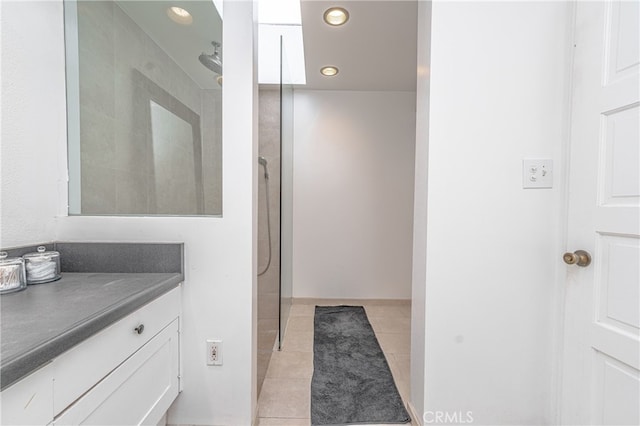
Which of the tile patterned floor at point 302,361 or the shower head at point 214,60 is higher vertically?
the shower head at point 214,60

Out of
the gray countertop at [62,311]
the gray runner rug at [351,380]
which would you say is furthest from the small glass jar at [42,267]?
the gray runner rug at [351,380]

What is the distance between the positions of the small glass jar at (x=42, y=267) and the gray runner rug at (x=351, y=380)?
1.34 meters

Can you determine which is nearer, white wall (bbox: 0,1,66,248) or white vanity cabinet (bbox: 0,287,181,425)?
white vanity cabinet (bbox: 0,287,181,425)

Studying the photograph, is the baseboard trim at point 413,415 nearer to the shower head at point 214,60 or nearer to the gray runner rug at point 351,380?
the gray runner rug at point 351,380

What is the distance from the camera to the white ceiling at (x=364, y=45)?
1.73 meters

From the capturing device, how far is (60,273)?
114 centimetres

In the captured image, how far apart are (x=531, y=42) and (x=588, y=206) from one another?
2.48 ft

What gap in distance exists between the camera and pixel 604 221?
104 centimetres

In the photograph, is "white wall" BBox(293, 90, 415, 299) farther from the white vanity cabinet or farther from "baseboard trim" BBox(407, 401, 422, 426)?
the white vanity cabinet

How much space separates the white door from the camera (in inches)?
38.0

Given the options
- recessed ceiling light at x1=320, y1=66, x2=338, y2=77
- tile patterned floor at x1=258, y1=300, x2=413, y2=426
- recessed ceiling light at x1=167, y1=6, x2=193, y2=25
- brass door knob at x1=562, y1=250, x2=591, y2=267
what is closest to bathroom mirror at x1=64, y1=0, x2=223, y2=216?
recessed ceiling light at x1=167, y1=6, x2=193, y2=25

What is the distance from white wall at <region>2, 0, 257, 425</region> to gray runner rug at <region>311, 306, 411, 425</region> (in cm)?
45

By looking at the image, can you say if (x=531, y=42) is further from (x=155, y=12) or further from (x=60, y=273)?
(x=60, y=273)

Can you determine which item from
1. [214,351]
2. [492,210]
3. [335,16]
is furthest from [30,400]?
[335,16]
